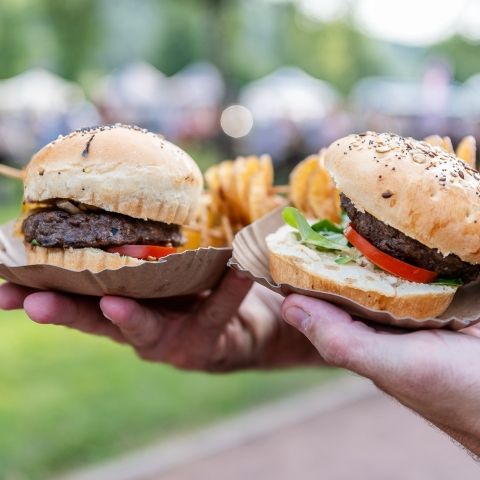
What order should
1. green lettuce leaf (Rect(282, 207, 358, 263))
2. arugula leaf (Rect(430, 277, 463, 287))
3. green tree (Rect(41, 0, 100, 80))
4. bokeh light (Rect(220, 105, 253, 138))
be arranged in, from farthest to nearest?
green tree (Rect(41, 0, 100, 80)) → bokeh light (Rect(220, 105, 253, 138)) → green lettuce leaf (Rect(282, 207, 358, 263)) → arugula leaf (Rect(430, 277, 463, 287))

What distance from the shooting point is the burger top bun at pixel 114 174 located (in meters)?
2.81

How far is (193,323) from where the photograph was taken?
3410 millimetres

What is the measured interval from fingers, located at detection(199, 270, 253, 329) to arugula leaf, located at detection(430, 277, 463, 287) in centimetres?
84

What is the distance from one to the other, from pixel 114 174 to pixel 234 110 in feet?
55.5

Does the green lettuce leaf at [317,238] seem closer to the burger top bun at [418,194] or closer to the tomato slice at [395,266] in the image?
the tomato slice at [395,266]

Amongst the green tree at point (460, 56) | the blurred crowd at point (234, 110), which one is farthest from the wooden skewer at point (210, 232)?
the green tree at point (460, 56)

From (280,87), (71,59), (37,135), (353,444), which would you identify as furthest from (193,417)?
(280,87)

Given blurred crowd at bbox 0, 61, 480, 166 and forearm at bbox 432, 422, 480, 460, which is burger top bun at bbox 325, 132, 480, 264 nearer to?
forearm at bbox 432, 422, 480, 460

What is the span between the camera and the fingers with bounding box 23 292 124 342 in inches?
108

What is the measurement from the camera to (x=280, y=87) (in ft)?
102

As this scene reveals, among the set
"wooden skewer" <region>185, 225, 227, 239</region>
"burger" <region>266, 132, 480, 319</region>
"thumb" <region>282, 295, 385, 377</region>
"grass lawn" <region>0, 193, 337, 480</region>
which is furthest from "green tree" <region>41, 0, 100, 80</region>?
"thumb" <region>282, 295, 385, 377</region>

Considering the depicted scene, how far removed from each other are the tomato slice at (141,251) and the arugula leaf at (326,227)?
2.29ft

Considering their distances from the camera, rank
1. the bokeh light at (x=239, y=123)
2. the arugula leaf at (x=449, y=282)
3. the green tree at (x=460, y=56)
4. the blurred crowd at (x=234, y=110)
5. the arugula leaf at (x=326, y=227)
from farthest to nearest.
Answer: the green tree at (x=460, y=56) → the blurred crowd at (x=234, y=110) → the bokeh light at (x=239, y=123) → the arugula leaf at (x=326, y=227) → the arugula leaf at (x=449, y=282)

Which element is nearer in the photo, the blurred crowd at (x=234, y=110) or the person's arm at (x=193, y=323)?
the person's arm at (x=193, y=323)
